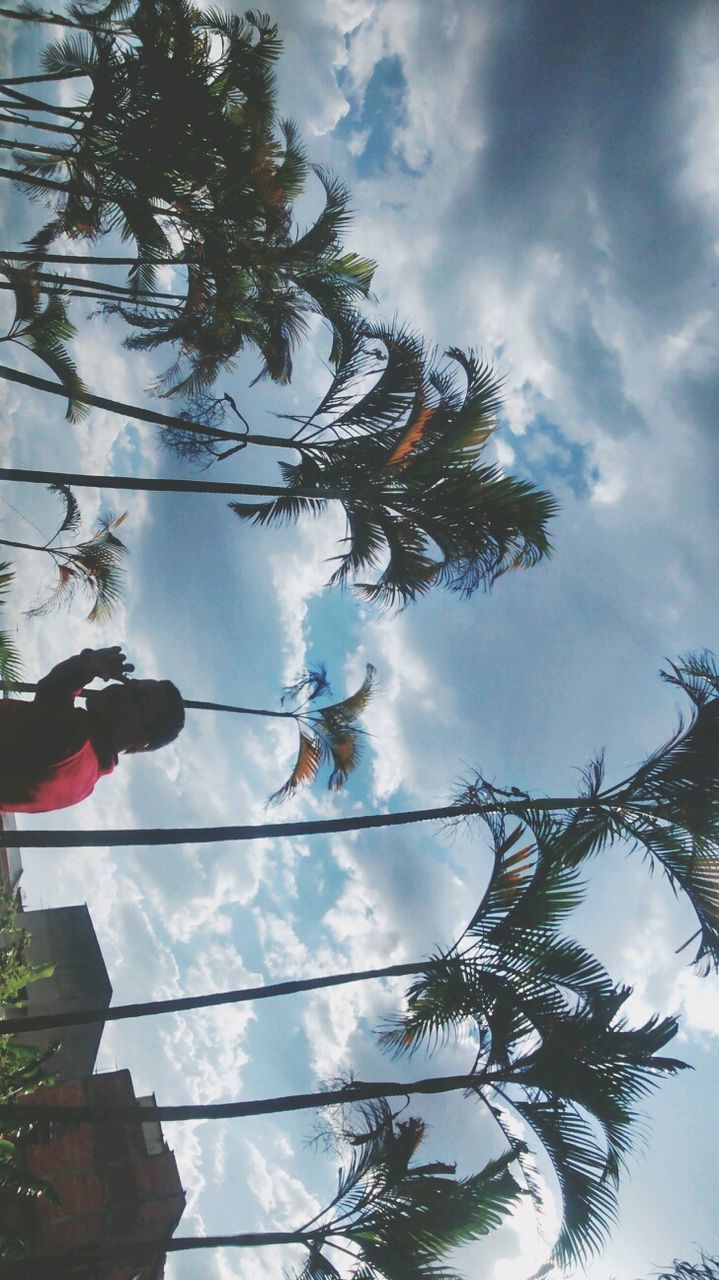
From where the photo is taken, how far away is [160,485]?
7.08 metres

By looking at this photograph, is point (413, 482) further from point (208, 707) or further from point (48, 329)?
point (48, 329)

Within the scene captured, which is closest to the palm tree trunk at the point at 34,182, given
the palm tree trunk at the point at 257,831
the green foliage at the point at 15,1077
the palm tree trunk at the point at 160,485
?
the palm tree trunk at the point at 160,485

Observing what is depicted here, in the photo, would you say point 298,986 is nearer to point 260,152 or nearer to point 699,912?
point 699,912

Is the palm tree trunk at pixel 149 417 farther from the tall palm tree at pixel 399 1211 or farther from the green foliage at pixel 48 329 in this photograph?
the tall palm tree at pixel 399 1211

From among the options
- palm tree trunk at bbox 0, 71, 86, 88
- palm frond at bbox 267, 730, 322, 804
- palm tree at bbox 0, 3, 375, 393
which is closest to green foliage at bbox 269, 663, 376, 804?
palm frond at bbox 267, 730, 322, 804

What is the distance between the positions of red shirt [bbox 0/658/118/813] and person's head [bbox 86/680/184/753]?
8 cm

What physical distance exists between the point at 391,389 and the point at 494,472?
5.87 ft

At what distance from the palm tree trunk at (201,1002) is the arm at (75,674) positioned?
3.20 metres

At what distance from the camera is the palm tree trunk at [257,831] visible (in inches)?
154

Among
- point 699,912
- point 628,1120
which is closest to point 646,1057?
point 628,1120

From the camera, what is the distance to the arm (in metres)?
2.67

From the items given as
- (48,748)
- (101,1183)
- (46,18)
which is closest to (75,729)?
(48,748)

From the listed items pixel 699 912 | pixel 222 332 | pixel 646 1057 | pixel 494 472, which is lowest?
pixel 646 1057

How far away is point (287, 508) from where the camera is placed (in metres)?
8.25
